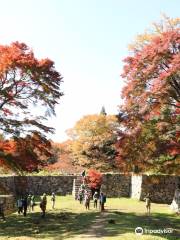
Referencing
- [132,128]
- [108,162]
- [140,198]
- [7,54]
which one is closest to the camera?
[7,54]

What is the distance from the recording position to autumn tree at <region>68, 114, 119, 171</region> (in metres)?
65.8

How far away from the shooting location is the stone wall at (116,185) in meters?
47.2

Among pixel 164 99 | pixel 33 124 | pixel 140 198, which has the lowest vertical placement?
pixel 140 198

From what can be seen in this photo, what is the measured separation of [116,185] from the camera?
4762cm

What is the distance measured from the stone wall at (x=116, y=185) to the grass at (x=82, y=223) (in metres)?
8.29

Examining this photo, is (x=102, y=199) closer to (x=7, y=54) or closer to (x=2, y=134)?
(x=2, y=134)

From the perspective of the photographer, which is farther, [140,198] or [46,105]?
[140,198]

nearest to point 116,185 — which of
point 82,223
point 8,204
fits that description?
point 8,204

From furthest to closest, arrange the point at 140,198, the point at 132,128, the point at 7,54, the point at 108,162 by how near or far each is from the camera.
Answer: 1. the point at 108,162
2. the point at 140,198
3. the point at 132,128
4. the point at 7,54

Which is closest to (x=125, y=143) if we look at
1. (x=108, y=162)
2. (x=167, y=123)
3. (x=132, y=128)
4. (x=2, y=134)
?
(x=132, y=128)

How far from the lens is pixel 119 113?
3297 centimetres

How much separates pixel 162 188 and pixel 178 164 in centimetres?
1303

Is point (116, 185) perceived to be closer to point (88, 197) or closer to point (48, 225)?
point (88, 197)

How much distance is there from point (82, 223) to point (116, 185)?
68.8 ft
